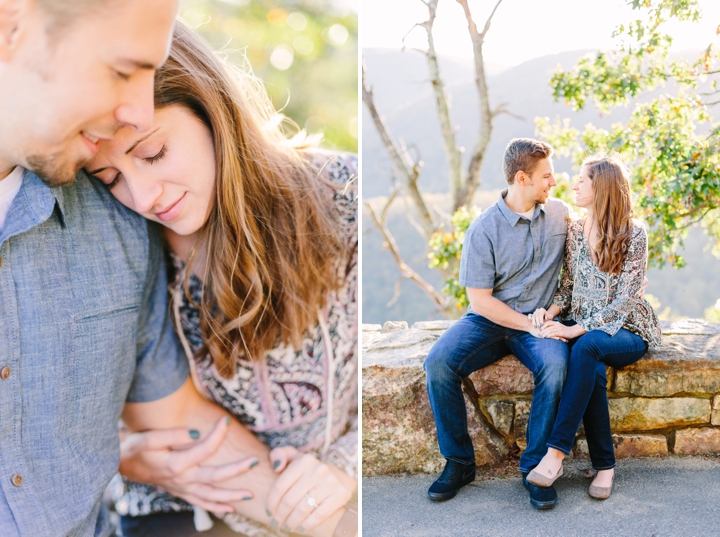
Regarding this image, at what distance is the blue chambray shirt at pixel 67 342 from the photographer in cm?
131

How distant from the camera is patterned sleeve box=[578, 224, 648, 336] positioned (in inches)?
92.8

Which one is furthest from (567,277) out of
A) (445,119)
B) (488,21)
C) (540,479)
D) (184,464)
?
(445,119)

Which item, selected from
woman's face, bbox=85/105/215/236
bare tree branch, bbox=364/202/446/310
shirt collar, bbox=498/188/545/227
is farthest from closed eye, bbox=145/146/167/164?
bare tree branch, bbox=364/202/446/310

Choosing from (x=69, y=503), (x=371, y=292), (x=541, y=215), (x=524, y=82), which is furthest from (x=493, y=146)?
(x=69, y=503)

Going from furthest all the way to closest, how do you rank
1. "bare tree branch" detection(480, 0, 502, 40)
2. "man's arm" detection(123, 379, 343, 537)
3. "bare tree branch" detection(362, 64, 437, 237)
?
"bare tree branch" detection(362, 64, 437, 237), "bare tree branch" detection(480, 0, 502, 40), "man's arm" detection(123, 379, 343, 537)

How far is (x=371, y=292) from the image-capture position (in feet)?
28.2

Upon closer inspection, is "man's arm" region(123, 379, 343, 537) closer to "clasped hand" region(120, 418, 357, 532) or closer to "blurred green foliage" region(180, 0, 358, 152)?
"clasped hand" region(120, 418, 357, 532)

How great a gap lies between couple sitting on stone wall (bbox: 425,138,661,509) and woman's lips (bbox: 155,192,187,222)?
125 cm

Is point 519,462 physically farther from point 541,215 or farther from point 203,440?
point 203,440

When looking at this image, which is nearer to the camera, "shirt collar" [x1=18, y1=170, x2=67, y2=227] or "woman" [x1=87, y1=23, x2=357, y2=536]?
"shirt collar" [x1=18, y1=170, x2=67, y2=227]

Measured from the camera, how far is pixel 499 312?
8.04 feet

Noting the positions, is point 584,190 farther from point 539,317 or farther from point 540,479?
point 540,479

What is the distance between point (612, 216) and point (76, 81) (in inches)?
74.8

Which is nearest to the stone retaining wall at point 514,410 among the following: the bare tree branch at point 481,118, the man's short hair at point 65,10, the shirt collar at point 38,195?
the shirt collar at point 38,195
